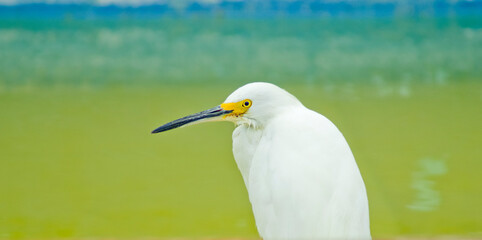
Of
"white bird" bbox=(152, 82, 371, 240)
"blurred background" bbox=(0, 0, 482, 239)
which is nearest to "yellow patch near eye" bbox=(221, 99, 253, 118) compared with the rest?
"white bird" bbox=(152, 82, 371, 240)

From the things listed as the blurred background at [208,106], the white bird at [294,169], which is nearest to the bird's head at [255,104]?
the white bird at [294,169]

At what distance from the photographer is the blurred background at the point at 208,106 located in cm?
236

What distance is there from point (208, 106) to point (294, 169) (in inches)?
107

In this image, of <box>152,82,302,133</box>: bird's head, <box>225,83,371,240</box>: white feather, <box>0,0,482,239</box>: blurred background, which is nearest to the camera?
<box>225,83,371,240</box>: white feather

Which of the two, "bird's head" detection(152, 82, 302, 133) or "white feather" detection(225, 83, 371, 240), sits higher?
"bird's head" detection(152, 82, 302, 133)

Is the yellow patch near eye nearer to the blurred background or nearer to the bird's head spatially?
the bird's head

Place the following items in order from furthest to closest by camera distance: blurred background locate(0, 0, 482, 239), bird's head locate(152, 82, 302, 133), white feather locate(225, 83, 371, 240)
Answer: blurred background locate(0, 0, 482, 239)
bird's head locate(152, 82, 302, 133)
white feather locate(225, 83, 371, 240)

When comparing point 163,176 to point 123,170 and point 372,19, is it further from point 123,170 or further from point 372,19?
point 372,19

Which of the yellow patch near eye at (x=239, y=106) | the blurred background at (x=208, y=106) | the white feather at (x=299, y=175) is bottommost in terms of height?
the white feather at (x=299, y=175)

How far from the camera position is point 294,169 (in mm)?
1249

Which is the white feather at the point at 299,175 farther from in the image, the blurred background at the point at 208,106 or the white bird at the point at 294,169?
A: the blurred background at the point at 208,106

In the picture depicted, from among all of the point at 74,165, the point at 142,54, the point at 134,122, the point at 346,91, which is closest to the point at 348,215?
the point at 74,165

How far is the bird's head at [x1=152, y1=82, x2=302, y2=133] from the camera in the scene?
140 cm

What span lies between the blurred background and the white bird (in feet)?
2.33
